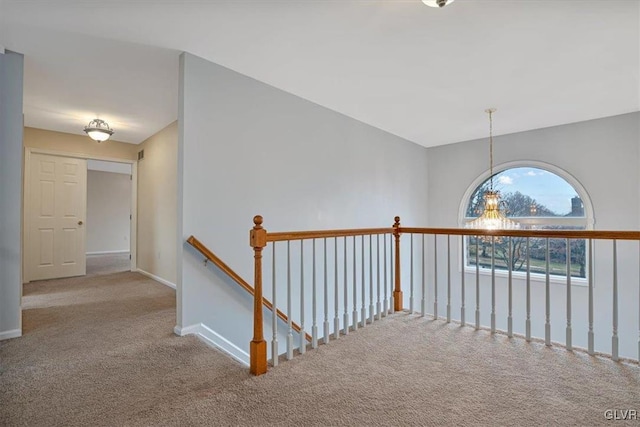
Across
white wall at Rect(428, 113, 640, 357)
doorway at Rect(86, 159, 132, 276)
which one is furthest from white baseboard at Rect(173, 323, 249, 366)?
doorway at Rect(86, 159, 132, 276)

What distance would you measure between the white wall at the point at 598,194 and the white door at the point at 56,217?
21.3 ft

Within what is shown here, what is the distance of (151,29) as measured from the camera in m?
2.29

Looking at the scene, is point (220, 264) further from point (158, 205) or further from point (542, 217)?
point (542, 217)

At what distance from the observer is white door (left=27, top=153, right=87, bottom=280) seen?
15.0ft

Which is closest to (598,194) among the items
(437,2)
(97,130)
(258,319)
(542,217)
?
(542,217)

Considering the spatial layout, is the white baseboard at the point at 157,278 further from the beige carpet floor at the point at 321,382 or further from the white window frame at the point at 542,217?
the white window frame at the point at 542,217

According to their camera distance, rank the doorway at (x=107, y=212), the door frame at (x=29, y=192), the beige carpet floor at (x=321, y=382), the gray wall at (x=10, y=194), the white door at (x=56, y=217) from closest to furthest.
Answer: the beige carpet floor at (x=321, y=382)
the gray wall at (x=10, y=194)
the door frame at (x=29, y=192)
the white door at (x=56, y=217)
the doorway at (x=107, y=212)

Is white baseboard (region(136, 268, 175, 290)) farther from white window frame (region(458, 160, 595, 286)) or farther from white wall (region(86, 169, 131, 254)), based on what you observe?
white window frame (region(458, 160, 595, 286))

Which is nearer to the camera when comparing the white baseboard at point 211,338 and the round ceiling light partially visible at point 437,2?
the round ceiling light partially visible at point 437,2

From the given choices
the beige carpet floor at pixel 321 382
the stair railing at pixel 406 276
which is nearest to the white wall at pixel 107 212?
the beige carpet floor at pixel 321 382

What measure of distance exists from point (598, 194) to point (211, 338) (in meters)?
5.19

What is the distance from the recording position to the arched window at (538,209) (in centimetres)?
A: 449

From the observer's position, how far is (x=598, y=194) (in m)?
4.22

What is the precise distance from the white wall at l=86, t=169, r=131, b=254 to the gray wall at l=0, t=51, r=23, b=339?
5.98 meters
